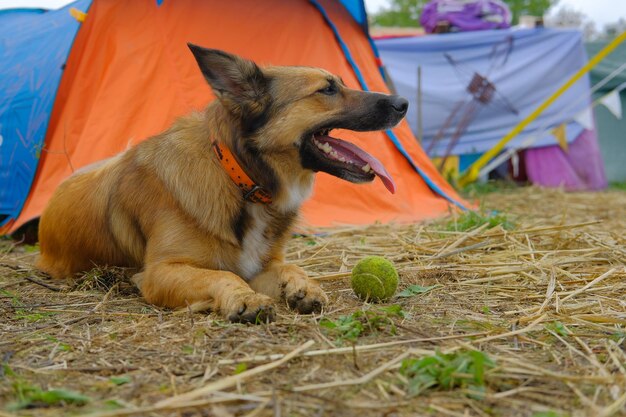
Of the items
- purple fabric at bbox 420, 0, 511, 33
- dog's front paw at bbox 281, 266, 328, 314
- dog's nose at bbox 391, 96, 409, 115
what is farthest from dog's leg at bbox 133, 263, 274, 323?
purple fabric at bbox 420, 0, 511, 33

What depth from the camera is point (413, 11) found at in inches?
1395

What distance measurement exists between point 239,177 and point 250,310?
78 cm

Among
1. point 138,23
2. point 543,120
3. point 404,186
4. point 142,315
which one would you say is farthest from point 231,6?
Answer: point 543,120

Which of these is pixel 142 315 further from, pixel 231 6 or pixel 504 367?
pixel 231 6

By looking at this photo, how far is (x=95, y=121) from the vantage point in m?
5.17

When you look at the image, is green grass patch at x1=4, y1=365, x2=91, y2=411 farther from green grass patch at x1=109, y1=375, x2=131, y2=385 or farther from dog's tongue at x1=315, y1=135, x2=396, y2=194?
dog's tongue at x1=315, y1=135, x2=396, y2=194

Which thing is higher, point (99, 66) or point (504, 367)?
point (99, 66)

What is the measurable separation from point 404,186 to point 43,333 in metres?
4.01

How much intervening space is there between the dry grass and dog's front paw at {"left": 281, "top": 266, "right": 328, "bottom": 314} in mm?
78

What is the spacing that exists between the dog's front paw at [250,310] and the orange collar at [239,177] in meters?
0.68

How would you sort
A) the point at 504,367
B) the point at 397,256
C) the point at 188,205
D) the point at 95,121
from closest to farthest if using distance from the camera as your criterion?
1. the point at 504,367
2. the point at 188,205
3. the point at 397,256
4. the point at 95,121

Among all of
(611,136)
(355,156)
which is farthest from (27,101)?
(611,136)

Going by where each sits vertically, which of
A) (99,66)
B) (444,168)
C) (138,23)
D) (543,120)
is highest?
(138,23)

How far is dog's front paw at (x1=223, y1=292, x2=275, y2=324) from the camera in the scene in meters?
2.49
